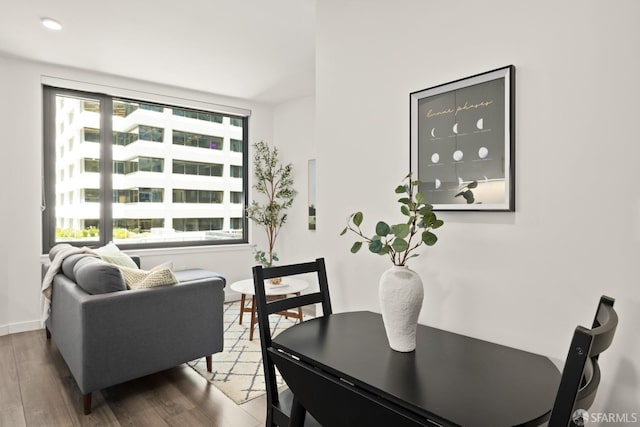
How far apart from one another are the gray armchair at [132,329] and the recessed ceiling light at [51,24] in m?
1.99

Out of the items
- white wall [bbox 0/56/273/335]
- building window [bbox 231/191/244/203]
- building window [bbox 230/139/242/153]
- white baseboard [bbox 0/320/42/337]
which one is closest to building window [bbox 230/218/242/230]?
building window [bbox 231/191/244/203]

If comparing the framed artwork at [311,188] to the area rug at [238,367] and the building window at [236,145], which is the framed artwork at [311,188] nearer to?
the building window at [236,145]

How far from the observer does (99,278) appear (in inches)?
92.0

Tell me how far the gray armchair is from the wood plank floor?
0.53 feet

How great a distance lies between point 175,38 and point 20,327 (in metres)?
3.22

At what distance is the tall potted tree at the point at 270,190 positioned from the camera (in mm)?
5105

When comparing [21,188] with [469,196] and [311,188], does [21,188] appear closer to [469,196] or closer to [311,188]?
[311,188]

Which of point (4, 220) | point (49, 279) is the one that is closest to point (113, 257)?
point (49, 279)

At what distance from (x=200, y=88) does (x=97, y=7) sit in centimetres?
188

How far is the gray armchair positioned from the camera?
2234mm

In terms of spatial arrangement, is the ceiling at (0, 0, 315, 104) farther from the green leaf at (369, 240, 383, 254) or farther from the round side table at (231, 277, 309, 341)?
the round side table at (231, 277, 309, 341)

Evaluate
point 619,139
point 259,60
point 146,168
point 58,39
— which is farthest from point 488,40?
point 146,168

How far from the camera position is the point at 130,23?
9.59 feet

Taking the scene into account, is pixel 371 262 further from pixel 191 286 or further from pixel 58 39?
pixel 58 39
